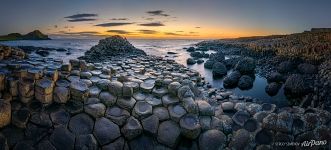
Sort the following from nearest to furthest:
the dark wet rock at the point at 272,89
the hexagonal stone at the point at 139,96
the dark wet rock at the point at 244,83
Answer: the hexagonal stone at the point at 139,96, the dark wet rock at the point at 272,89, the dark wet rock at the point at 244,83

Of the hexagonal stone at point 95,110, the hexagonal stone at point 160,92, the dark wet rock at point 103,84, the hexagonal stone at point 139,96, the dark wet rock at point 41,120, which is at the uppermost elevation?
the dark wet rock at point 103,84

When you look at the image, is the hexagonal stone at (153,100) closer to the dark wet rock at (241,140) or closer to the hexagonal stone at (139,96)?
the hexagonal stone at (139,96)

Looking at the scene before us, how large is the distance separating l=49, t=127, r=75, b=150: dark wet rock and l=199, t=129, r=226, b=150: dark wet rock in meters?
2.85

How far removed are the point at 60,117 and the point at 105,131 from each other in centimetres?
106

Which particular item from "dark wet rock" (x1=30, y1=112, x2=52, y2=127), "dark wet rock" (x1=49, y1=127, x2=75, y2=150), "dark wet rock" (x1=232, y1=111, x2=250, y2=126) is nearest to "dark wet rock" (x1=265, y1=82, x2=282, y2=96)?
"dark wet rock" (x1=232, y1=111, x2=250, y2=126)

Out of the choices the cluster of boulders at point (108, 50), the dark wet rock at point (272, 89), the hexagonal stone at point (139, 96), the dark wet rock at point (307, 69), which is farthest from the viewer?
the cluster of boulders at point (108, 50)

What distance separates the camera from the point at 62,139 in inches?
206

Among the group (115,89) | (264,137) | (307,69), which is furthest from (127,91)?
(307,69)

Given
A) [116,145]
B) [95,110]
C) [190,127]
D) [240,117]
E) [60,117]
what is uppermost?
[95,110]

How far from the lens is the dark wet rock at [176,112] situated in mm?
5871

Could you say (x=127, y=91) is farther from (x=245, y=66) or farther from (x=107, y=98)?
(x=245, y=66)

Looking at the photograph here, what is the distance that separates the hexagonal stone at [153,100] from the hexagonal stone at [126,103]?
0.39 metres

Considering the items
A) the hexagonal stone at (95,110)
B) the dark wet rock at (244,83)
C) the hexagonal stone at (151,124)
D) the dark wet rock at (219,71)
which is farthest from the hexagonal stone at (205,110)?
the dark wet rock at (219,71)

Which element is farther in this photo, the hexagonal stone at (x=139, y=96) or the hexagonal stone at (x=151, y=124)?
the hexagonal stone at (x=139, y=96)
